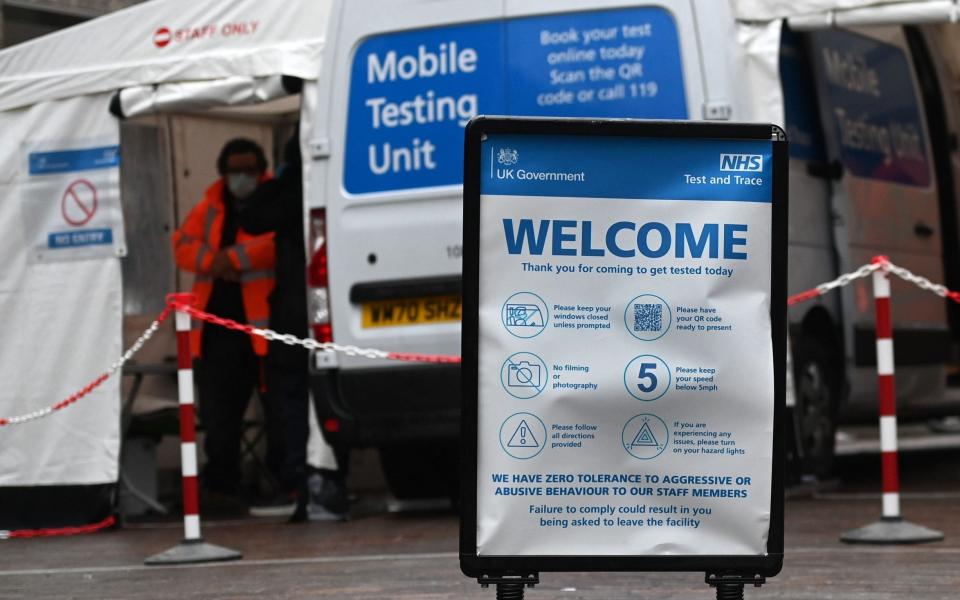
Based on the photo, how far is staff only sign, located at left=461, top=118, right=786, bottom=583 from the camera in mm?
4559

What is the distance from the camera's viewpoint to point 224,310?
11297 millimetres

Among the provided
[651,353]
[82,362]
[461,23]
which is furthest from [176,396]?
[651,353]

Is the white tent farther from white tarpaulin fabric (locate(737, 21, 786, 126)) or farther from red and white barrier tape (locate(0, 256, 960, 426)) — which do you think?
white tarpaulin fabric (locate(737, 21, 786, 126))

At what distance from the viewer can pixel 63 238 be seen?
10711mm

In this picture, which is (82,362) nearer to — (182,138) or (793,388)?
(182,138)

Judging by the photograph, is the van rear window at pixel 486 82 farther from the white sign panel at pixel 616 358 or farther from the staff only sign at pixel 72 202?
the white sign panel at pixel 616 358

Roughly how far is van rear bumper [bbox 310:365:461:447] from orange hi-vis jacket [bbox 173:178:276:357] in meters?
1.49

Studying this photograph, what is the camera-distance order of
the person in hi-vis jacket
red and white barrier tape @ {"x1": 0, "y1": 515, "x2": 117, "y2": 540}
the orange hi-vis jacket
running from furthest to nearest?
the person in hi-vis jacket
the orange hi-vis jacket
red and white barrier tape @ {"x1": 0, "y1": 515, "x2": 117, "y2": 540}

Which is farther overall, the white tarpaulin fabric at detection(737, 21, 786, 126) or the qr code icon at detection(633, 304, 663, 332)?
the white tarpaulin fabric at detection(737, 21, 786, 126)

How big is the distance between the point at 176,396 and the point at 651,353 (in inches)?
285

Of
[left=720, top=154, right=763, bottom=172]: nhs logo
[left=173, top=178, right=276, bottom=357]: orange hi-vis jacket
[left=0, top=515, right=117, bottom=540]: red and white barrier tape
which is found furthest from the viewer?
[left=173, top=178, right=276, bottom=357]: orange hi-vis jacket

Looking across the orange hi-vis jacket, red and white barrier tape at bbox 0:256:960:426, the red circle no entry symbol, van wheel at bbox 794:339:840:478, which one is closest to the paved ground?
van wheel at bbox 794:339:840:478

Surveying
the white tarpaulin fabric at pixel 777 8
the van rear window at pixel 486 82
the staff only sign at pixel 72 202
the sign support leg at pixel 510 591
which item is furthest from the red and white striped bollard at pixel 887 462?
the staff only sign at pixel 72 202

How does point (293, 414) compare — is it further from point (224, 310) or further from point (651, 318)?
point (651, 318)
